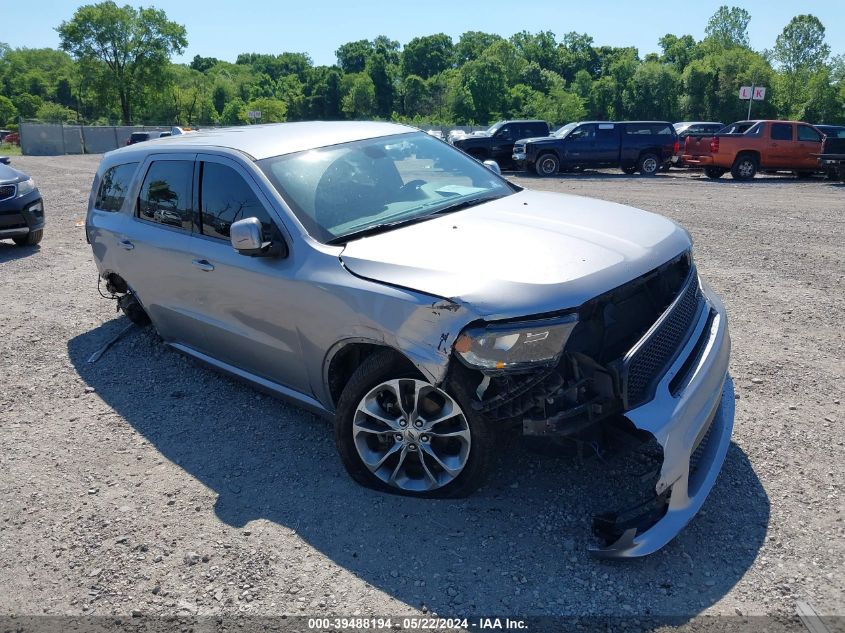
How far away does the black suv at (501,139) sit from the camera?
77.5 feet

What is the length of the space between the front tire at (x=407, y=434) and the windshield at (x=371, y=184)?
2.80 feet

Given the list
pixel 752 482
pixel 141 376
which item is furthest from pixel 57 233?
pixel 752 482

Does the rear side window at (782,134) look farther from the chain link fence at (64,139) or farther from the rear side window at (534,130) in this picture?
the chain link fence at (64,139)

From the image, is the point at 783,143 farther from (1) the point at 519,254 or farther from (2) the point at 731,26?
(2) the point at 731,26

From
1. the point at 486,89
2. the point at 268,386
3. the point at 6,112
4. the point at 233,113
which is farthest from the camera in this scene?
the point at 233,113

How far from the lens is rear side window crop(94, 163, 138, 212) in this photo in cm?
523

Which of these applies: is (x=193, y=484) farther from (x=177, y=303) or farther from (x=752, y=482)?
(x=752, y=482)

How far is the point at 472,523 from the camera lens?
3.20 meters

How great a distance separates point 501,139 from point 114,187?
64.7 ft

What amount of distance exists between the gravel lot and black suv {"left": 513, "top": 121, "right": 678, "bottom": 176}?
17324mm

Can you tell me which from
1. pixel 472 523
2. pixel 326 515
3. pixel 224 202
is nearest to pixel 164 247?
pixel 224 202

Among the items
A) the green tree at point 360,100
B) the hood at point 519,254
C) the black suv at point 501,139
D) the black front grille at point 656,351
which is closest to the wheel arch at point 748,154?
the black suv at point 501,139

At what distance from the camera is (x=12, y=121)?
85375 millimetres

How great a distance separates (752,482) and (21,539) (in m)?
3.63
